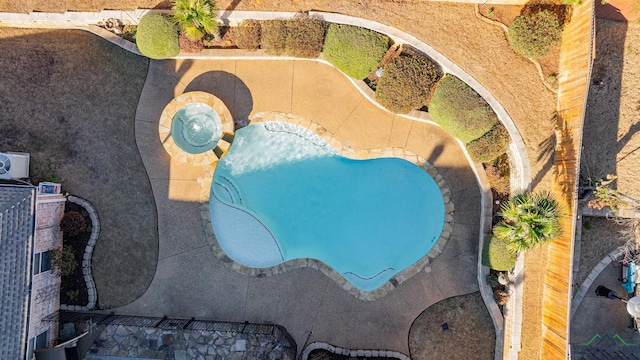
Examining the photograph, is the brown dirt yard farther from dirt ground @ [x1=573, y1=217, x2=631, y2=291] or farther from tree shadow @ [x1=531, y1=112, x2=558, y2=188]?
dirt ground @ [x1=573, y1=217, x2=631, y2=291]

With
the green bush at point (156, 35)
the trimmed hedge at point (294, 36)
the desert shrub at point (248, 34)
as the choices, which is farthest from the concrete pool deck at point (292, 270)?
the green bush at point (156, 35)

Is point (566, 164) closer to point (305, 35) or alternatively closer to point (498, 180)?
point (498, 180)

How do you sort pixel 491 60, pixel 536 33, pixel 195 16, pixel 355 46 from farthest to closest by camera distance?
1. pixel 491 60
2. pixel 355 46
3. pixel 536 33
4. pixel 195 16

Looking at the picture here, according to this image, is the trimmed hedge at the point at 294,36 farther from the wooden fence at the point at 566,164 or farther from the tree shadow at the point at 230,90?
the wooden fence at the point at 566,164

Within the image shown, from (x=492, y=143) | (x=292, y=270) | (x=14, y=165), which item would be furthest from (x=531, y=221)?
(x=14, y=165)

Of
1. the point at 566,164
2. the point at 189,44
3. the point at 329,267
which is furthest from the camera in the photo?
the point at 329,267

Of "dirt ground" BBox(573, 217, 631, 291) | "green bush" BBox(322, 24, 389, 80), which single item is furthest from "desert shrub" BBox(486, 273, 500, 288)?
"green bush" BBox(322, 24, 389, 80)
